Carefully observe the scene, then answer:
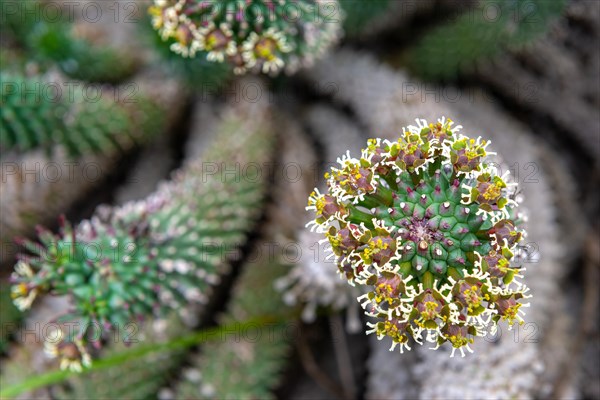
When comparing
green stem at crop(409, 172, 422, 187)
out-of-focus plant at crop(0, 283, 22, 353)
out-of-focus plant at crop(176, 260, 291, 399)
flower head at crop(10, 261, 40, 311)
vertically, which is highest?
green stem at crop(409, 172, 422, 187)

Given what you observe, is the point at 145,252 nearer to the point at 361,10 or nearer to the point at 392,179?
the point at 392,179

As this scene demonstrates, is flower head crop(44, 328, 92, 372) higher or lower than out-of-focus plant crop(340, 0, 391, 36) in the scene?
lower

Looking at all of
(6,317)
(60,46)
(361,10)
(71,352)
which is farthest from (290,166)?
(6,317)

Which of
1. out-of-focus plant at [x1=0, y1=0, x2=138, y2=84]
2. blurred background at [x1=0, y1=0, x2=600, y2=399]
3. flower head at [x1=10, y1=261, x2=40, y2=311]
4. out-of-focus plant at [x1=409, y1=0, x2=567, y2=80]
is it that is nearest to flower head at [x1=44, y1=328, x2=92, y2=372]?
flower head at [x1=10, y1=261, x2=40, y2=311]

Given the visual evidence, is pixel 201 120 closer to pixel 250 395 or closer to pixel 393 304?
pixel 250 395

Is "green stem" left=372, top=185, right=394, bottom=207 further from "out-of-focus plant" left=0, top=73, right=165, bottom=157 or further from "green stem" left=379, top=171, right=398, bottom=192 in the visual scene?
"out-of-focus plant" left=0, top=73, right=165, bottom=157

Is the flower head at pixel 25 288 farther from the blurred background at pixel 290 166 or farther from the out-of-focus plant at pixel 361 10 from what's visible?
the out-of-focus plant at pixel 361 10
